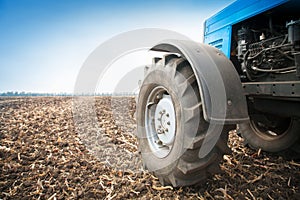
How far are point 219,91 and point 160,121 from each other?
75cm

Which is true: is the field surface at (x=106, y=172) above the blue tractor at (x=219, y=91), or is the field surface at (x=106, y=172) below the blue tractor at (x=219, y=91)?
below

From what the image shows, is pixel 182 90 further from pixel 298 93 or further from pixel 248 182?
pixel 248 182

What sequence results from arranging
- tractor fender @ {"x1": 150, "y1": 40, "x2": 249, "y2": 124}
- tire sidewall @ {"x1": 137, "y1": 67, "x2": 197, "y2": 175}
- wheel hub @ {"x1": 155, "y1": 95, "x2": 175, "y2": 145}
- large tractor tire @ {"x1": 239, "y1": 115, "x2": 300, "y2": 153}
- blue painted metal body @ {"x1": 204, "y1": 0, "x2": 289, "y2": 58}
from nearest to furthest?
tractor fender @ {"x1": 150, "y1": 40, "x2": 249, "y2": 124}
tire sidewall @ {"x1": 137, "y1": 67, "x2": 197, "y2": 175}
wheel hub @ {"x1": 155, "y1": 95, "x2": 175, "y2": 145}
blue painted metal body @ {"x1": 204, "y1": 0, "x2": 289, "y2": 58}
large tractor tire @ {"x1": 239, "y1": 115, "x2": 300, "y2": 153}

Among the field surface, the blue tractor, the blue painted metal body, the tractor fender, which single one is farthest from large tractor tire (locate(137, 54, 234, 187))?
the blue painted metal body

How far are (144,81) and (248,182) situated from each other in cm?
157

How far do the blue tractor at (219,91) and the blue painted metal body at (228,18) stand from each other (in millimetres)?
10

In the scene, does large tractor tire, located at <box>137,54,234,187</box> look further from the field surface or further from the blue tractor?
the field surface

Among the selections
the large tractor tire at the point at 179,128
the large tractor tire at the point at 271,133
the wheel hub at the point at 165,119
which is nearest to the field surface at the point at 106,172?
the large tractor tire at the point at 271,133

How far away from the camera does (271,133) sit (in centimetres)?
285

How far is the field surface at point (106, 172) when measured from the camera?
1.85 m

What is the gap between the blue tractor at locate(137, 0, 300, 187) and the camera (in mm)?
1443

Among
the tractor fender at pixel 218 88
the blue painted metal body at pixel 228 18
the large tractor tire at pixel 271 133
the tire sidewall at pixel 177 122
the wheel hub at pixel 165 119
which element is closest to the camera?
the tractor fender at pixel 218 88

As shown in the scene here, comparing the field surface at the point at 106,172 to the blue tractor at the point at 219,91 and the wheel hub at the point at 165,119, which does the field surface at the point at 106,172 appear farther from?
the wheel hub at the point at 165,119

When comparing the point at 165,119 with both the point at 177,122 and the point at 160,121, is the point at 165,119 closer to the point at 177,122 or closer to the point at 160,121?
the point at 160,121
